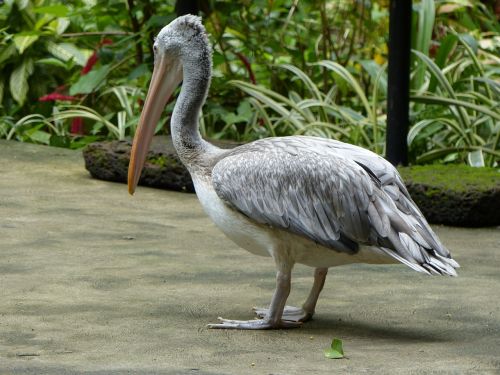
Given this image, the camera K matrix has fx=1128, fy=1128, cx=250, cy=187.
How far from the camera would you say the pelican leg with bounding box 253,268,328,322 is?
15.4 ft

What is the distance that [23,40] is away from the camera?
969 cm

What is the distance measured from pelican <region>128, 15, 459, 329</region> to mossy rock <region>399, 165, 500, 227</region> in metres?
2.05

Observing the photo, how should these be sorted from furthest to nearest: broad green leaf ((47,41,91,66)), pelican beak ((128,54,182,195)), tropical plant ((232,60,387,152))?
broad green leaf ((47,41,91,66)), tropical plant ((232,60,387,152)), pelican beak ((128,54,182,195))

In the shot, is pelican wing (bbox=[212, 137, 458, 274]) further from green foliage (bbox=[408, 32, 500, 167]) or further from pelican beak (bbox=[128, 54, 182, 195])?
green foliage (bbox=[408, 32, 500, 167])

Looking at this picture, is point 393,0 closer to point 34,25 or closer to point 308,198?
point 308,198

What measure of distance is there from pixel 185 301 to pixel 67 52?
5.62m

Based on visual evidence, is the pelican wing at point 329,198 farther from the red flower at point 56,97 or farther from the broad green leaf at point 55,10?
the broad green leaf at point 55,10

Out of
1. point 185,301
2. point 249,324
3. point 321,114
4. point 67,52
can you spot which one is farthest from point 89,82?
point 249,324

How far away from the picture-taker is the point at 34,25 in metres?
10.4

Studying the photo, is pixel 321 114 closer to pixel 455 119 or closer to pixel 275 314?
pixel 455 119

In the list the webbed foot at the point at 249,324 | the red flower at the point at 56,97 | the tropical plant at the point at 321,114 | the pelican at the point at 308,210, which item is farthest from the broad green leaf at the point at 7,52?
the webbed foot at the point at 249,324

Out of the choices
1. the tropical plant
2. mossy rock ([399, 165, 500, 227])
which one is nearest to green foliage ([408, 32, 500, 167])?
the tropical plant

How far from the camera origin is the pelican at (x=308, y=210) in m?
4.34

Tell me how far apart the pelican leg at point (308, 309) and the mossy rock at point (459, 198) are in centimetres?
210
